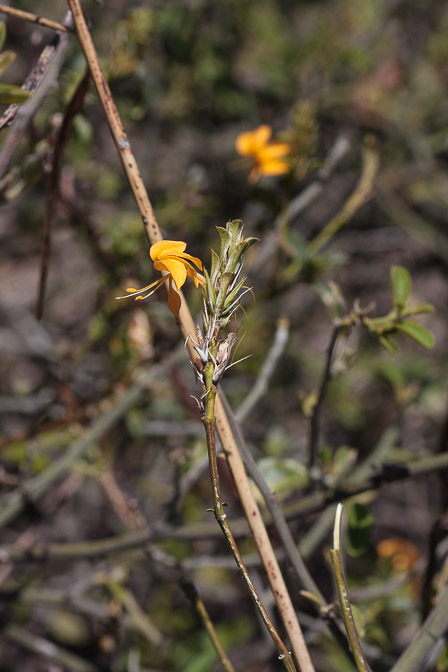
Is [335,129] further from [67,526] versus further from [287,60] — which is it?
[67,526]

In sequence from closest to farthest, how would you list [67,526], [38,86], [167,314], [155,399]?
[38,86], [167,314], [155,399], [67,526]

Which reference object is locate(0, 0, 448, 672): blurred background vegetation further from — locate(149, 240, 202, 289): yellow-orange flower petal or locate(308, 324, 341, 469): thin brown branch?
locate(149, 240, 202, 289): yellow-orange flower petal

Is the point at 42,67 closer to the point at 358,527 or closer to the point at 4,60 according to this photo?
the point at 4,60

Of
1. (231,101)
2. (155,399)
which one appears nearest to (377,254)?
(231,101)

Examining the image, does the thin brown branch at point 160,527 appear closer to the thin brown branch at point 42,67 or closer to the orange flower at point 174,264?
the orange flower at point 174,264

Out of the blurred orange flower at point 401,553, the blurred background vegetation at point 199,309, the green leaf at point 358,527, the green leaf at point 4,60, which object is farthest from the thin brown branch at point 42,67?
the blurred orange flower at point 401,553

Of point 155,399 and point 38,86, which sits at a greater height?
point 38,86
